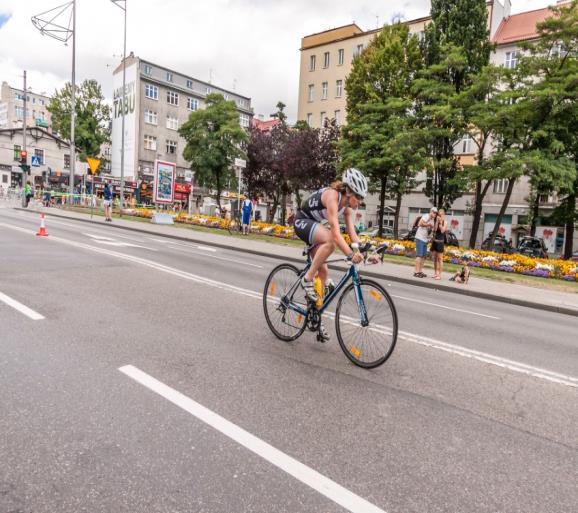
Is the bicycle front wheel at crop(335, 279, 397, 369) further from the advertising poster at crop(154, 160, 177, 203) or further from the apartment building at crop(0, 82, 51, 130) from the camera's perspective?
the apartment building at crop(0, 82, 51, 130)

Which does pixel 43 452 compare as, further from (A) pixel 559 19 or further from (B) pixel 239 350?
(A) pixel 559 19

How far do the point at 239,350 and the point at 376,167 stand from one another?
2123 centimetres

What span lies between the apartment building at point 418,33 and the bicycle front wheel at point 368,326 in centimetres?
2688

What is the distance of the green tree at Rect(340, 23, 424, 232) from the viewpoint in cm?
2266

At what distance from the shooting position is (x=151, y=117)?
60.1 meters

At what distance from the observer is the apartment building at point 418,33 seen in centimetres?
3775

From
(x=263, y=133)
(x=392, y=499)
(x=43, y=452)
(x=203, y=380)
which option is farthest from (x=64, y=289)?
(x=263, y=133)

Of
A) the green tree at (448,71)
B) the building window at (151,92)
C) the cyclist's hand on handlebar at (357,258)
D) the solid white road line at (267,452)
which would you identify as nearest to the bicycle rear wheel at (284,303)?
the cyclist's hand on handlebar at (357,258)

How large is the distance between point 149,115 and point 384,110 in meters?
44.2

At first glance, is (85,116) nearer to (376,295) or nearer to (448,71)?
(448,71)

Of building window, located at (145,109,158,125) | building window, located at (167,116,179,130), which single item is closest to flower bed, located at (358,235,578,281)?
building window, located at (145,109,158,125)

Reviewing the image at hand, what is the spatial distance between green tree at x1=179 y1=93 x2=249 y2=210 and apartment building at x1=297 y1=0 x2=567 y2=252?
16.0 metres

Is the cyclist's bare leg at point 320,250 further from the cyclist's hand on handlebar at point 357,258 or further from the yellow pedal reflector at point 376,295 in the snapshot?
the yellow pedal reflector at point 376,295

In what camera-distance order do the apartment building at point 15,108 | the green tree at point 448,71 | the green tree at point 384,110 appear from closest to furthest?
the green tree at point 448,71
the green tree at point 384,110
the apartment building at point 15,108
